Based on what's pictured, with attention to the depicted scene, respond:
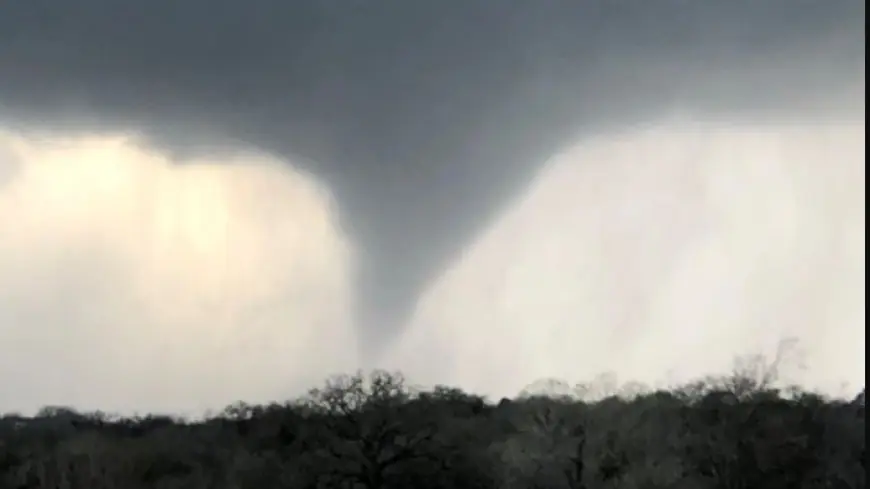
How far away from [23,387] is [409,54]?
4.87 metres

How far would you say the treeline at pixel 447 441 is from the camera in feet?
25.5

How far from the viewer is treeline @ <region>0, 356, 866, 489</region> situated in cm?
776

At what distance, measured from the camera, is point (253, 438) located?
788cm

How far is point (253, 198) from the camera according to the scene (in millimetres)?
8242

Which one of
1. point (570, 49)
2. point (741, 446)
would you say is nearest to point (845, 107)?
point (570, 49)

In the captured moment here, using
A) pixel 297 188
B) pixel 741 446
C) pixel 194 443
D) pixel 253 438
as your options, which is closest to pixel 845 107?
pixel 741 446

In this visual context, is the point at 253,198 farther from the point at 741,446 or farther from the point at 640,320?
the point at 741,446

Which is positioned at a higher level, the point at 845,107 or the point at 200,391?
the point at 845,107

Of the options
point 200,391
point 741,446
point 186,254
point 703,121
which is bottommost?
point 741,446

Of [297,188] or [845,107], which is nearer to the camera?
[845,107]

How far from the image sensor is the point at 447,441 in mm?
8016

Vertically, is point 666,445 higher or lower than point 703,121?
lower

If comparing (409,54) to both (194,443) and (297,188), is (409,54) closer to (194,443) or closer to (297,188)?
(297,188)

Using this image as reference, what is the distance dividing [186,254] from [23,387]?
1.91 metres
